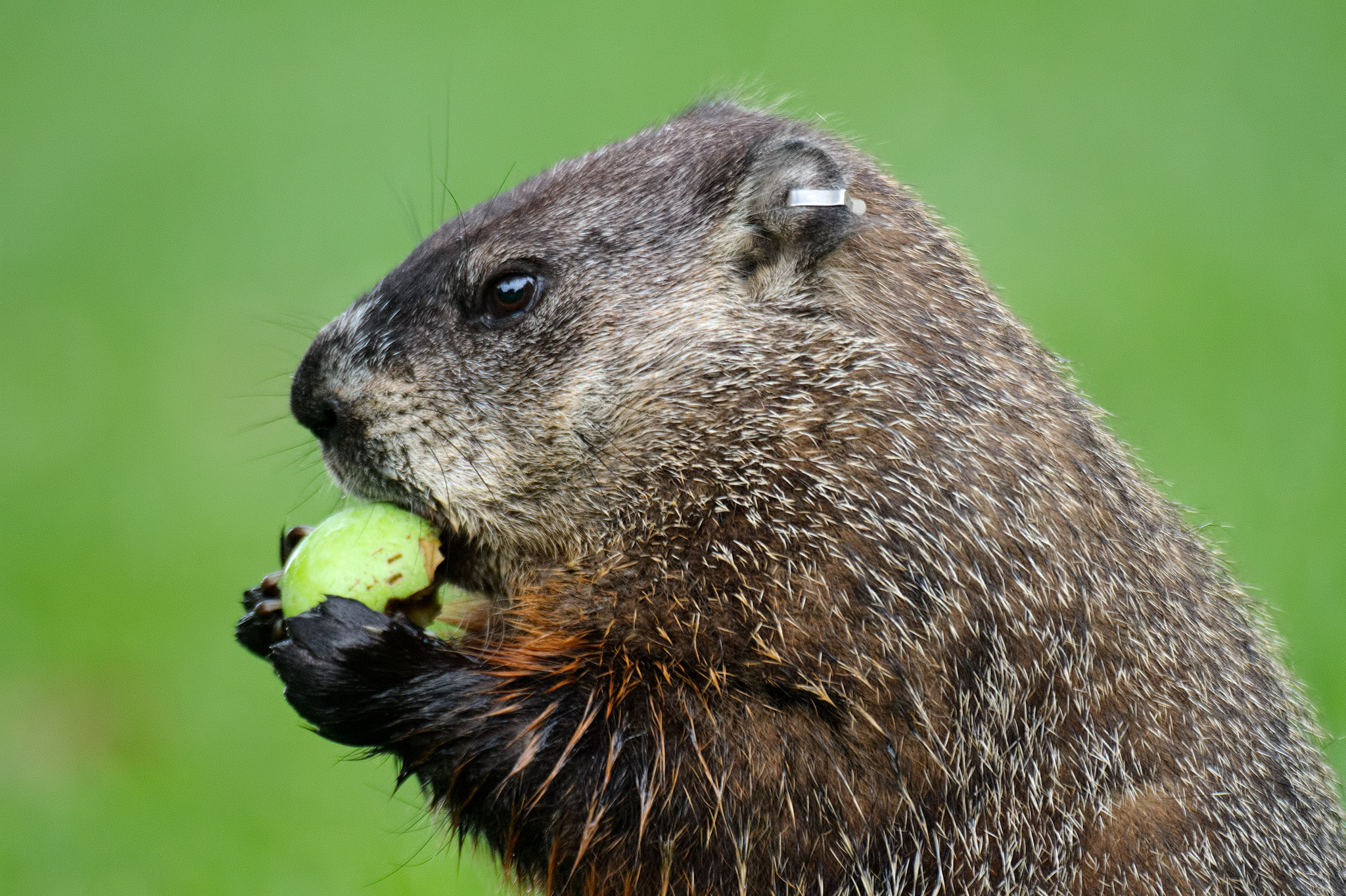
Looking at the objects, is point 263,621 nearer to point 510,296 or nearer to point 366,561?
point 366,561

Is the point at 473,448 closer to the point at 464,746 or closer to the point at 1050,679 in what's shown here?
the point at 464,746

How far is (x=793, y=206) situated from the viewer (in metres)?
3.27

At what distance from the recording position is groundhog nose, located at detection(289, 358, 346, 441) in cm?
333

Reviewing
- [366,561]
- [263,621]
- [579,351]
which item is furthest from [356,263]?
[366,561]

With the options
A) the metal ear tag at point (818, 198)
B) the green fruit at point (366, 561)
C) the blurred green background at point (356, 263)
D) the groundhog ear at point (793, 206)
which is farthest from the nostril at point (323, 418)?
the metal ear tag at point (818, 198)

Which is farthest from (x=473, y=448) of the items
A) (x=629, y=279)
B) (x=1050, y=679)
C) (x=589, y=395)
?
(x=1050, y=679)

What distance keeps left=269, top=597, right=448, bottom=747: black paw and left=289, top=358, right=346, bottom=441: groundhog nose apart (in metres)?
0.47

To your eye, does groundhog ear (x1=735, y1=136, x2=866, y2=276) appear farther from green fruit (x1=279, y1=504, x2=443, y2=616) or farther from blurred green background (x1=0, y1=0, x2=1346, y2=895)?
blurred green background (x1=0, y1=0, x2=1346, y2=895)

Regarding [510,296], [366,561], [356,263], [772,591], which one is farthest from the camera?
[356,263]

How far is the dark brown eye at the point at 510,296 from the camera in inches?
133

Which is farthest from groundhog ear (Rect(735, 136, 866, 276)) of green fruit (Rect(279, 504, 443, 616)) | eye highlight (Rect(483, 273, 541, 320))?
green fruit (Rect(279, 504, 443, 616))

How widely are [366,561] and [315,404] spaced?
42cm

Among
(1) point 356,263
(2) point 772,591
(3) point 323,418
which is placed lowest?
(2) point 772,591

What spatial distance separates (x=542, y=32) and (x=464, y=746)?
398 inches
